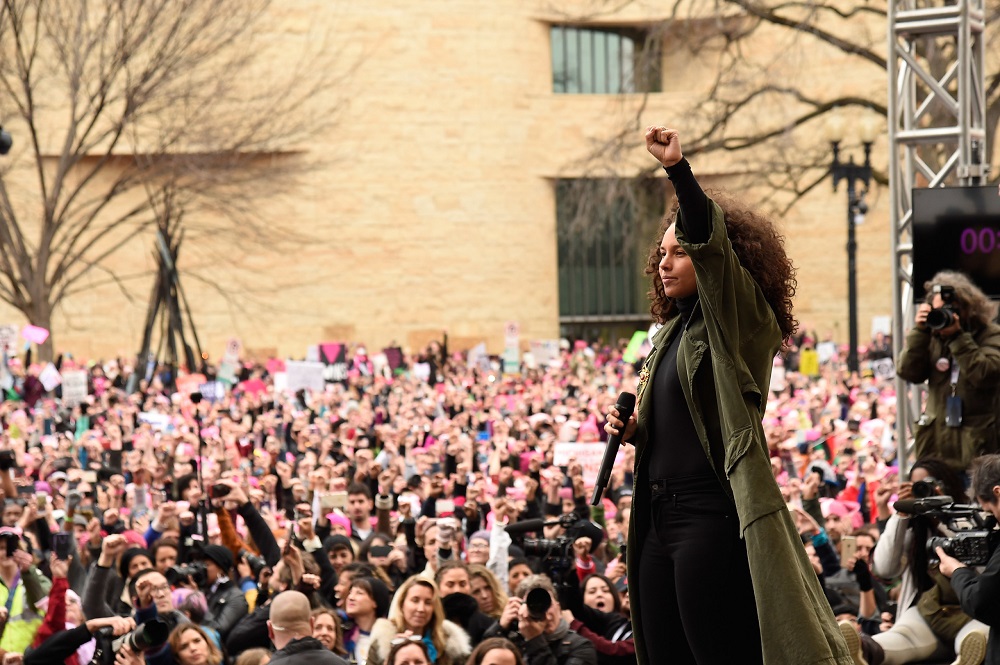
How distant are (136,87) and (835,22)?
62.1 feet

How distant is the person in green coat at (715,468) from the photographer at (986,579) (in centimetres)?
198

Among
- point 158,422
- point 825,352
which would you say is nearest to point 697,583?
point 158,422

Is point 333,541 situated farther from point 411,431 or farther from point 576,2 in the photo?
point 576,2

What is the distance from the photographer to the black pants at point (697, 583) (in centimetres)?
374

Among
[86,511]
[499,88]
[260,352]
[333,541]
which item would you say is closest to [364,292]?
[260,352]

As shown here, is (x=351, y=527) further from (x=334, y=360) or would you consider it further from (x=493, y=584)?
(x=334, y=360)

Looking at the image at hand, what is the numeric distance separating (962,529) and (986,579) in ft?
Answer: 2.20

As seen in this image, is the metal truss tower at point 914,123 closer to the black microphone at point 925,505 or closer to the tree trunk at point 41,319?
the black microphone at point 925,505

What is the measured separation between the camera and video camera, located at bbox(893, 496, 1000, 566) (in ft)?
19.0

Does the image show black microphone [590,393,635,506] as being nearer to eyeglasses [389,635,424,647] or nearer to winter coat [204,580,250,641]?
eyeglasses [389,635,424,647]

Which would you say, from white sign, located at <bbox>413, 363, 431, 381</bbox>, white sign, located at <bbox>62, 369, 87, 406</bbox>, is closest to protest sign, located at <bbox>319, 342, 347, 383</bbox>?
white sign, located at <bbox>413, 363, 431, 381</bbox>

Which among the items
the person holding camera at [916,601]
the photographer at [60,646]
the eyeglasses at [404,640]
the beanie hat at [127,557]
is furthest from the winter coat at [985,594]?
the beanie hat at [127,557]

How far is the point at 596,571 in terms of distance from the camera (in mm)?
9125

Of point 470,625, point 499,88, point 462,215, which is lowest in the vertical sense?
point 470,625
